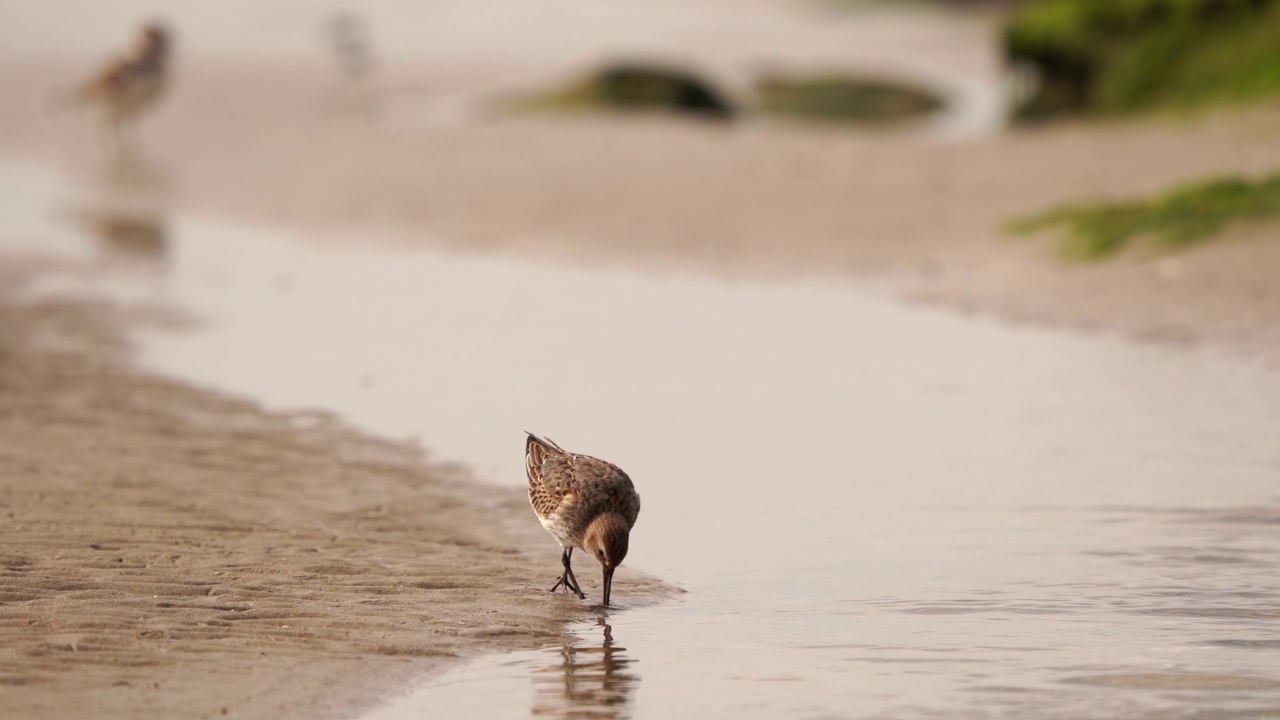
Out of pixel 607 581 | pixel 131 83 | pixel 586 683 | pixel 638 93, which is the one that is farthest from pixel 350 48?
pixel 586 683

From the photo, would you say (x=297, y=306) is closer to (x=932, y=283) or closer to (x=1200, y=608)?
(x=932, y=283)

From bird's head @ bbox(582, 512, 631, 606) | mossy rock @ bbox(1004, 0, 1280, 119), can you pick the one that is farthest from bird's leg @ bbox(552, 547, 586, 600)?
mossy rock @ bbox(1004, 0, 1280, 119)

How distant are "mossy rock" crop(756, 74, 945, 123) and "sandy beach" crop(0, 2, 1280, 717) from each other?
2.25m

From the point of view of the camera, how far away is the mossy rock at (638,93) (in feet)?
85.7

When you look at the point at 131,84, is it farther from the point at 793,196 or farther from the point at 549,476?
the point at 549,476

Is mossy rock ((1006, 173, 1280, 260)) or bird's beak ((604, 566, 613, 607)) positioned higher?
mossy rock ((1006, 173, 1280, 260))

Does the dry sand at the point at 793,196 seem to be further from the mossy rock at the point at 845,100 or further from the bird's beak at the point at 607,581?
the bird's beak at the point at 607,581

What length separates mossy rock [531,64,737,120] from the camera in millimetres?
26109

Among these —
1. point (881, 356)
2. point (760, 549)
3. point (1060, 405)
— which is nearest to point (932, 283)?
point (881, 356)

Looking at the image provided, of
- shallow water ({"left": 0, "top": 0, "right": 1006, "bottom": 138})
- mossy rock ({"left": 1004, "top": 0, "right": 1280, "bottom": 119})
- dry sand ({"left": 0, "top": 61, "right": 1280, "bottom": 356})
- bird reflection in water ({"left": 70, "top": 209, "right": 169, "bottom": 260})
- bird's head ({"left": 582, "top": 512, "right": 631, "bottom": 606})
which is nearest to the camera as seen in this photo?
bird's head ({"left": 582, "top": 512, "right": 631, "bottom": 606})

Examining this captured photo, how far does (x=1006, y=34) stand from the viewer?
22438 millimetres

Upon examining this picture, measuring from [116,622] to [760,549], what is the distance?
275cm

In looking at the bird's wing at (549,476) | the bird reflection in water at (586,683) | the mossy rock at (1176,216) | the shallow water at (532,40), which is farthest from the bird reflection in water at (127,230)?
the bird reflection in water at (586,683)

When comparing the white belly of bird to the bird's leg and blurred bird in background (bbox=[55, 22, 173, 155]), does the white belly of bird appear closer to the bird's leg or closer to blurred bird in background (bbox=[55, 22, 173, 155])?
the bird's leg
